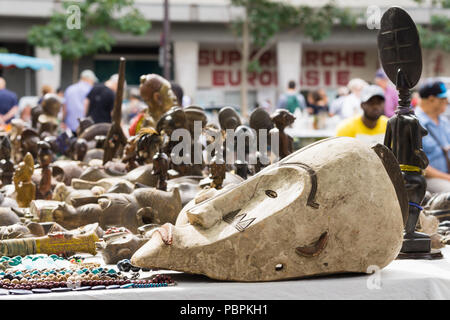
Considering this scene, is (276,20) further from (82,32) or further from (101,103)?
(101,103)

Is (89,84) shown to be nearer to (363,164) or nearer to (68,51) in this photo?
(363,164)

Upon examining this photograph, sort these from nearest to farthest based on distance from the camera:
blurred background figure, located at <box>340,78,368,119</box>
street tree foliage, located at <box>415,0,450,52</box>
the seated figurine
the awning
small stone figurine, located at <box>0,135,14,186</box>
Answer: the seated figurine, small stone figurine, located at <box>0,135,14,186</box>, blurred background figure, located at <box>340,78,368,119</box>, the awning, street tree foliage, located at <box>415,0,450,52</box>

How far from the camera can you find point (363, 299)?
2.06 metres

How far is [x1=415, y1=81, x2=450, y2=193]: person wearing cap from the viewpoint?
4.49 meters

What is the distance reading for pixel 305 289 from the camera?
6.75ft

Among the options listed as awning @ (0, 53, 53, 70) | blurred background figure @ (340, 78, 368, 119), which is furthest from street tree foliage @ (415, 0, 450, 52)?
A: blurred background figure @ (340, 78, 368, 119)

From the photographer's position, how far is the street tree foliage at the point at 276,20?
17984 millimetres

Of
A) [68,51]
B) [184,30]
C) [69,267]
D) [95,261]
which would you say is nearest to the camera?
[69,267]

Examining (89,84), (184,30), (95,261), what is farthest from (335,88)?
(95,261)

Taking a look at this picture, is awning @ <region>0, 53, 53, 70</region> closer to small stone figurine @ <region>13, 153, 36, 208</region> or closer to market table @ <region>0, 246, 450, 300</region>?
small stone figurine @ <region>13, 153, 36, 208</region>

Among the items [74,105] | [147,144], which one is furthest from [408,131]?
[74,105]

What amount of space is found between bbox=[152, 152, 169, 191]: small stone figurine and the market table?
87 cm

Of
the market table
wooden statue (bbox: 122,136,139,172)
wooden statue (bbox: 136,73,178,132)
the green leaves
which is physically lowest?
the market table
